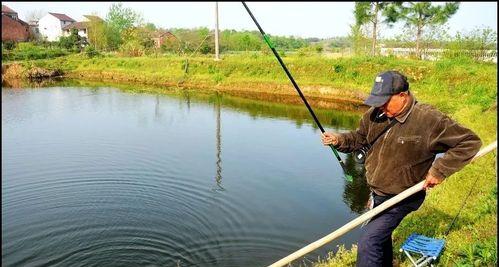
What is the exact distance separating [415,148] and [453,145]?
14.1 inches

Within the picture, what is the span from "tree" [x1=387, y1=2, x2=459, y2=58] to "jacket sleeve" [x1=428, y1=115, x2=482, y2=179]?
27.6 meters

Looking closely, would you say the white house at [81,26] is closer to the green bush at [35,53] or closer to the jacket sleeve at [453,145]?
the green bush at [35,53]

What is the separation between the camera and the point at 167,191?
10820 mm

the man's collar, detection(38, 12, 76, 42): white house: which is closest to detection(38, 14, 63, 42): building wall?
detection(38, 12, 76, 42): white house

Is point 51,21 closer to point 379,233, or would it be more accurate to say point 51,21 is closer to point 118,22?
point 379,233

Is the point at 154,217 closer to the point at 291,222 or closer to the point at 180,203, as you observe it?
the point at 180,203

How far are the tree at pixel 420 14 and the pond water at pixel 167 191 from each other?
45.0 feet

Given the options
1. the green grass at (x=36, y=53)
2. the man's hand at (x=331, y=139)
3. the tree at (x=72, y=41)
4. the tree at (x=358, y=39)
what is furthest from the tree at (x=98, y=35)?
the man's hand at (x=331, y=139)

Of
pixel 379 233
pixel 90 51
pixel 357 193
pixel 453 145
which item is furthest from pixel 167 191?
pixel 90 51

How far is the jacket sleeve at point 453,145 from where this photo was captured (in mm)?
3912

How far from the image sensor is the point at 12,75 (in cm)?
3503

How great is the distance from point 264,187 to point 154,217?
3322 millimetres

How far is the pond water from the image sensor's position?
314 inches

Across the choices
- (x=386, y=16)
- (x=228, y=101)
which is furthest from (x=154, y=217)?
(x=386, y=16)
